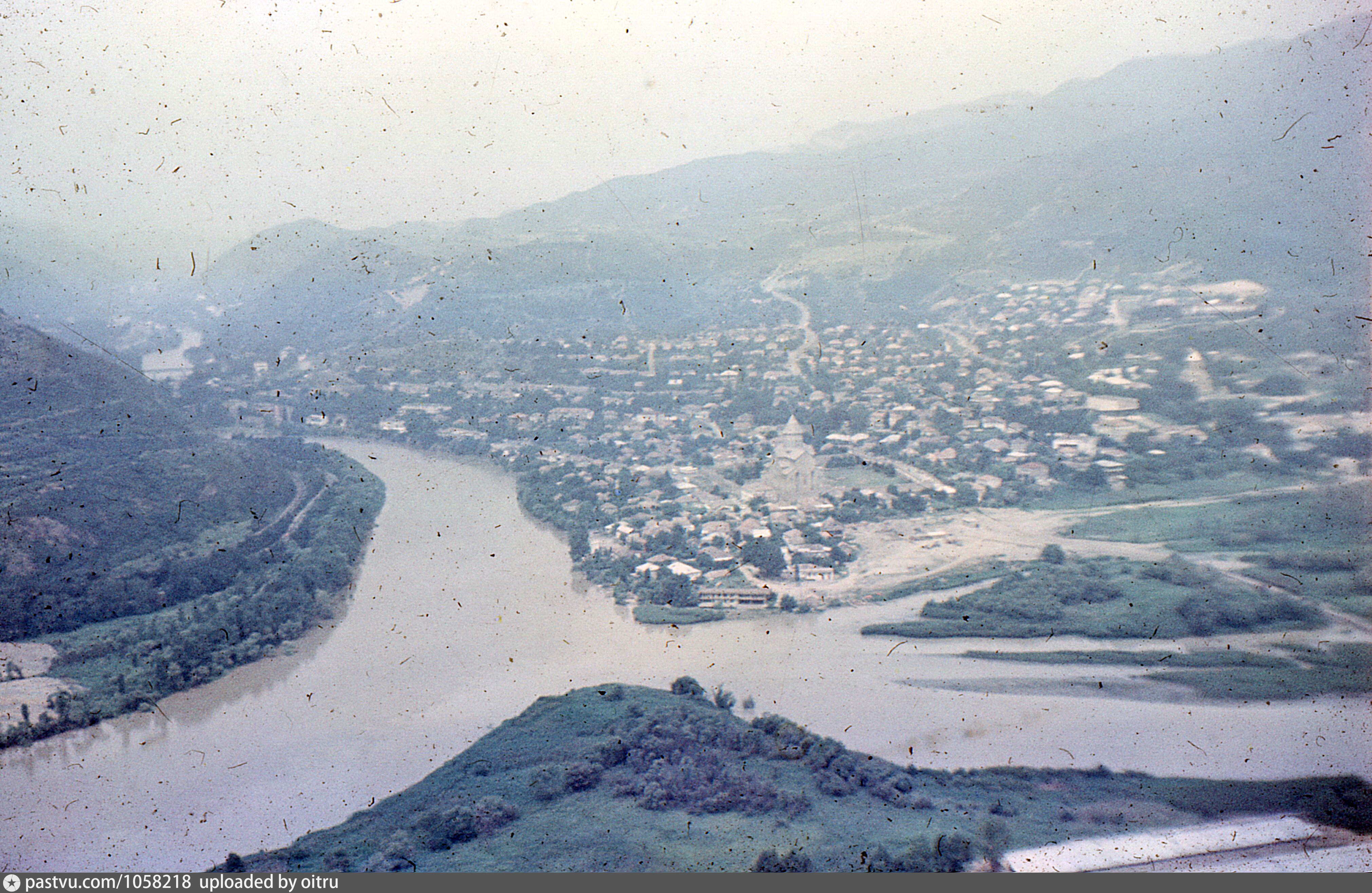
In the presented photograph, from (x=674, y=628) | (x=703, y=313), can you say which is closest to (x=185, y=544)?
(x=674, y=628)

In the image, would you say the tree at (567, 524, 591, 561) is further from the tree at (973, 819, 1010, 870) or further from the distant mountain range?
the tree at (973, 819, 1010, 870)

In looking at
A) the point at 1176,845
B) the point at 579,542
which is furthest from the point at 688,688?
A: the point at 1176,845

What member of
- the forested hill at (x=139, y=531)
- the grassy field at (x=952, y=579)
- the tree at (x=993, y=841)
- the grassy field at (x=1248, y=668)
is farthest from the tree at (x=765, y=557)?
the forested hill at (x=139, y=531)

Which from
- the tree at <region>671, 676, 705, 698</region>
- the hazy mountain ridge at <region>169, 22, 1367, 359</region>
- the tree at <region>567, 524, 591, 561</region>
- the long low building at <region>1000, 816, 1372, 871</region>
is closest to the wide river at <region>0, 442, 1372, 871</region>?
the tree at <region>671, 676, 705, 698</region>

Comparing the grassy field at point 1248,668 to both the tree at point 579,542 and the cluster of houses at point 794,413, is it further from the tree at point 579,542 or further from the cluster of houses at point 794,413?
the tree at point 579,542

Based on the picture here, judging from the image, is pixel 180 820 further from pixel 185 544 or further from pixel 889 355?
pixel 889 355
